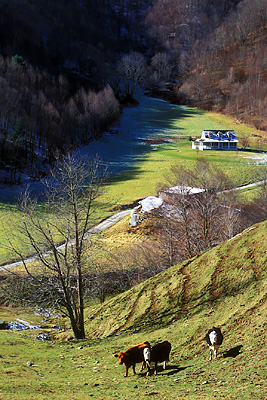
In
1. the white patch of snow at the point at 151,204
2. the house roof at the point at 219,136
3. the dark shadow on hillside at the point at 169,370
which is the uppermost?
the house roof at the point at 219,136

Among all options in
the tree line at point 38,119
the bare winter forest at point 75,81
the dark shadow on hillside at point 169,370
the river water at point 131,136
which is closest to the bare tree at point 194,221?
the dark shadow on hillside at point 169,370

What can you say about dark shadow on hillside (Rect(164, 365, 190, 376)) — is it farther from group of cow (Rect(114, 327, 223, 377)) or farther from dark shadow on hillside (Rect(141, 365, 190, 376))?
group of cow (Rect(114, 327, 223, 377))

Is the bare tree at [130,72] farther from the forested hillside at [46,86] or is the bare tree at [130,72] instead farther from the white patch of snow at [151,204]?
the white patch of snow at [151,204]

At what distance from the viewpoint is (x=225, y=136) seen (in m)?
100

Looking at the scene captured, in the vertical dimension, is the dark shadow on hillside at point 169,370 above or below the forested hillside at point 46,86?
below

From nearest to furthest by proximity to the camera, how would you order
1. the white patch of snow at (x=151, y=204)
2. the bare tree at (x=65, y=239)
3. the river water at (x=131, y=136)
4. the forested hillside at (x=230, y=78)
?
the bare tree at (x=65, y=239) → the white patch of snow at (x=151, y=204) → the river water at (x=131, y=136) → the forested hillside at (x=230, y=78)

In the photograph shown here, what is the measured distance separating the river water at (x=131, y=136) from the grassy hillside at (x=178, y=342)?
4859 centimetres

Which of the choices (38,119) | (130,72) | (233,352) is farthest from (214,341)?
(130,72)

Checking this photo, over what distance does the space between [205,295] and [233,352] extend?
4.63 m

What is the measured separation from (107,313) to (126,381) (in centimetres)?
1009

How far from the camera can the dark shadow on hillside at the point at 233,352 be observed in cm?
1015

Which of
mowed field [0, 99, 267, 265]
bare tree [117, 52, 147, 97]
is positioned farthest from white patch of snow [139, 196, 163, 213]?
bare tree [117, 52, 147, 97]

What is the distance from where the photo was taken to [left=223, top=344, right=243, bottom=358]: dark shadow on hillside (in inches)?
399

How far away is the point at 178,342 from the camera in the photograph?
1230 cm
